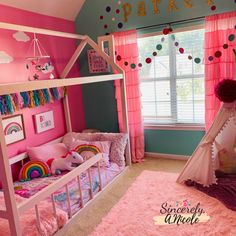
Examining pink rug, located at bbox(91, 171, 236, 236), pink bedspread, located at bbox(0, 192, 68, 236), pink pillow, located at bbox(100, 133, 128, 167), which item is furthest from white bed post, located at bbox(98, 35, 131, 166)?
pink bedspread, located at bbox(0, 192, 68, 236)

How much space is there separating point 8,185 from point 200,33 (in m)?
2.76

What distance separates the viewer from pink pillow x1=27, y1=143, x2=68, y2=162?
292 cm

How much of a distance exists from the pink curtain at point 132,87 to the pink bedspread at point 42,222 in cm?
173

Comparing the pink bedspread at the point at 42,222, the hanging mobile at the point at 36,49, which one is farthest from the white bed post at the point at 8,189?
the hanging mobile at the point at 36,49

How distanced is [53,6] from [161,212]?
2852mm

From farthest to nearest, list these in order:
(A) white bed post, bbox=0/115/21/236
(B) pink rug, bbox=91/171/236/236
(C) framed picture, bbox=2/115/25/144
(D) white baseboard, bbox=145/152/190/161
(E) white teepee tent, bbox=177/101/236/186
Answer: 1. (D) white baseboard, bbox=145/152/190/161
2. (C) framed picture, bbox=2/115/25/144
3. (E) white teepee tent, bbox=177/101/236/186
4. (B) pink rug, bbox=91/171/236/236
5. (A) white bed post, bbox=0/115/21/236

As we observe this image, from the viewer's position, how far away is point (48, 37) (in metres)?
3.35

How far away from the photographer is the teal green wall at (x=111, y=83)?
309cm

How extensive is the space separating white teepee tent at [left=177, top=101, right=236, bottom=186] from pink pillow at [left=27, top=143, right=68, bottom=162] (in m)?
1.50

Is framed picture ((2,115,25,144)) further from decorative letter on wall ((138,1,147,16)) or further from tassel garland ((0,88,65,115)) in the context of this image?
decorative letter on wall ((138,1,147,16))

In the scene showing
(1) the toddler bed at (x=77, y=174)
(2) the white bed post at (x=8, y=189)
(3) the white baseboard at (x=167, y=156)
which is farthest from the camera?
(3) the white baseboard at (x=167, y=156)

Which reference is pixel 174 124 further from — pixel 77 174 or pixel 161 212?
pixel 77 174

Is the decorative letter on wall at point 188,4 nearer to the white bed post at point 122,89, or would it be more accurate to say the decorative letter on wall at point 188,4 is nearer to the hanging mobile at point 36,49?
the white bed post at point 122,89

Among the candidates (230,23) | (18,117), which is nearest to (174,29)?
(230,23)
